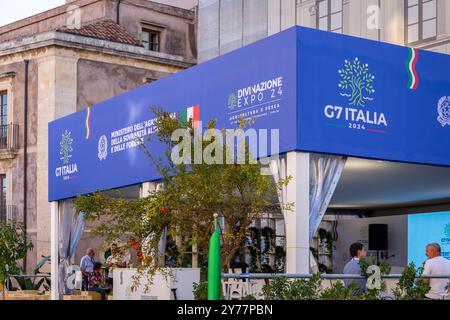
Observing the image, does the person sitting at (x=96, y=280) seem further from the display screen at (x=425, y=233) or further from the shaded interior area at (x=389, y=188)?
the display screen at (x=425, y=233)

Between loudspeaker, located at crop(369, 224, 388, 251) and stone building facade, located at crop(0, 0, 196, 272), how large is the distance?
42.5ft

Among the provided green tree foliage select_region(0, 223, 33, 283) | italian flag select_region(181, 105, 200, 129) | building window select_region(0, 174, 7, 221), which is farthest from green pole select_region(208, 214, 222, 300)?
building window select_region(0, 174, 7, 221)

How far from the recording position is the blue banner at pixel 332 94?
41.4 feet

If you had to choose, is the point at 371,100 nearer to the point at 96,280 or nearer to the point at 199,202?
the point at 199,202

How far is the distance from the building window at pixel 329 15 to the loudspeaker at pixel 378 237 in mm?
6456

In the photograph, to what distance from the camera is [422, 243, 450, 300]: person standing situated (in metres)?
10.8

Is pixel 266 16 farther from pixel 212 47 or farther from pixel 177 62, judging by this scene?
pixel 177 62

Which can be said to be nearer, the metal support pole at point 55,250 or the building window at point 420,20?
the building window at point 420,20

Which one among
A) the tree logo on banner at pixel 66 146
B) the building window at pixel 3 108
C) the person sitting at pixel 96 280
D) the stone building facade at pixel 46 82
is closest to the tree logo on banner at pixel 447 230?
the person sitting at pixel 96 280

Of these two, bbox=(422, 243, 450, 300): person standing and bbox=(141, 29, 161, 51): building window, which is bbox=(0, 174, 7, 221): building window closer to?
bbox=(141, 29, 161, 51): building window

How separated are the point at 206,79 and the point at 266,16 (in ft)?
44.1

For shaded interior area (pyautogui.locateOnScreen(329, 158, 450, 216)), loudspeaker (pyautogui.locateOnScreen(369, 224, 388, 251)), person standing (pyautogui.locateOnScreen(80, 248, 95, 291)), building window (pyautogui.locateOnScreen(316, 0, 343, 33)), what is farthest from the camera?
building window (pyautogui.locateOnScreen(316, 0, 343, 33))

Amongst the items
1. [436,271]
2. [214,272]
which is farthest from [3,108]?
[214,272]

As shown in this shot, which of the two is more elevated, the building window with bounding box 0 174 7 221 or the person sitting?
the building window with bounding box 0 174 7 221
